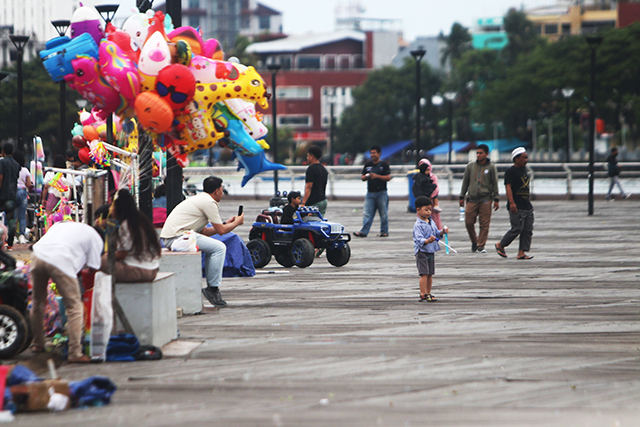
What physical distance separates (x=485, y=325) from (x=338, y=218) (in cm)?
1742

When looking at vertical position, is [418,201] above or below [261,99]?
below

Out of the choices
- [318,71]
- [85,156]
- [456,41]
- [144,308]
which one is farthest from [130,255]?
[318,71]

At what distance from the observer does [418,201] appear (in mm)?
10953

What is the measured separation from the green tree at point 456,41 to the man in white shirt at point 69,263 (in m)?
98.9

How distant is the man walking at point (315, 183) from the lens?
16.2 metres

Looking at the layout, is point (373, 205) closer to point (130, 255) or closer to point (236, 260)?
point (236, 260)

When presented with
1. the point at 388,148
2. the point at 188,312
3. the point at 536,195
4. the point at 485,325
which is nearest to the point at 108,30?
the point at 188,312

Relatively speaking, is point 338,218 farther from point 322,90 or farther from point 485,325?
point 322,90

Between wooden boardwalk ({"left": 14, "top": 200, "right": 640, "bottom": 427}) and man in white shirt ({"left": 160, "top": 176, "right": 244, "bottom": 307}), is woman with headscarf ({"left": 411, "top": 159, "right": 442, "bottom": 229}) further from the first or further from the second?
man in white shirt ({"left": 160, "top": 176, "right": 244, "bottom": 307})

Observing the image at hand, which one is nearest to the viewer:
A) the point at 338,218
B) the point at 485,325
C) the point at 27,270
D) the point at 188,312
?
the point at 27,270

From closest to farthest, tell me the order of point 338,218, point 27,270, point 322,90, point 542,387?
1. point 542,387
2. point 27,270
3. point 338,218
4. point 322,90

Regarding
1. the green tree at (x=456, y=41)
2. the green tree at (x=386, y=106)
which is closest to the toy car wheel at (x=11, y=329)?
the green tree at (x=386, y=106)

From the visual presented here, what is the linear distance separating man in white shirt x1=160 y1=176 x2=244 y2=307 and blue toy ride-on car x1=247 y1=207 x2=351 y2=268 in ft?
10.7

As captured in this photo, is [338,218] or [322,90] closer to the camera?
[338,218]
